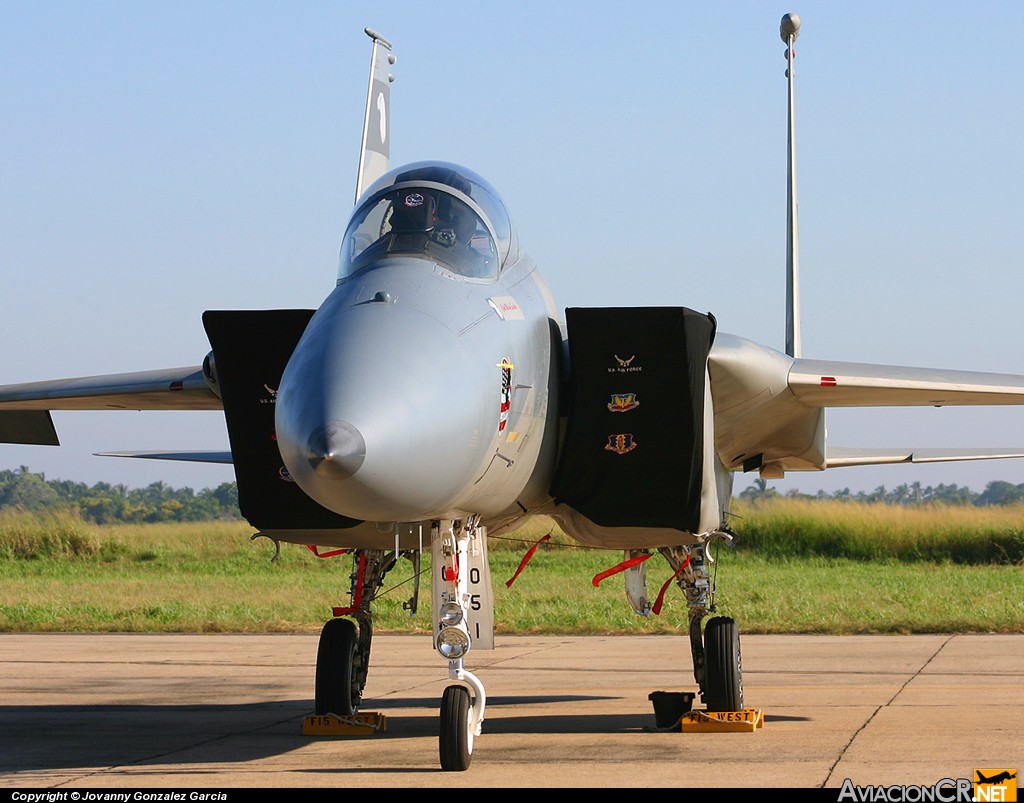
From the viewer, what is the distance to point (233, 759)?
8281mm

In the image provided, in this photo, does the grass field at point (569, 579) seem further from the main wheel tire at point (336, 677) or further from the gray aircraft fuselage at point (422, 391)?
the gray aircraft fuselage at point (422, 391)

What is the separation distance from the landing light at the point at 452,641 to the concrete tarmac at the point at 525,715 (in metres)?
0.65

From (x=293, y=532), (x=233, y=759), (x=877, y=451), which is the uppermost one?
(x=877, y=451)

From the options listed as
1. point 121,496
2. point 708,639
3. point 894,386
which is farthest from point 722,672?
point 121,496

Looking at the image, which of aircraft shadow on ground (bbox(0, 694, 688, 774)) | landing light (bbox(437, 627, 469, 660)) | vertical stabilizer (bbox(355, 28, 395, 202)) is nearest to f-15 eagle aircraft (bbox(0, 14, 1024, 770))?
landing light (bbox(437, 627, 469, 660))

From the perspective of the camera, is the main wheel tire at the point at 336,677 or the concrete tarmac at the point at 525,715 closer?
the concrete tarmac at the point at 525,715

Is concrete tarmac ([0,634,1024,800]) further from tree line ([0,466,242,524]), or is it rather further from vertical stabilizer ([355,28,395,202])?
tree line ([0,466,242,524])

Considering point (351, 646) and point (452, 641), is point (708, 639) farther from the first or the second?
point (452, 641)

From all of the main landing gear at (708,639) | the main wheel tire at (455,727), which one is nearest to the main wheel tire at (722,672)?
the main landing gear at (708,639)

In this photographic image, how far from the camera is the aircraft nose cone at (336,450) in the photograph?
18.6 ft

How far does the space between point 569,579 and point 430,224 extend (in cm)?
1764

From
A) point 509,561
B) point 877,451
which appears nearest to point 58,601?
point 509,561

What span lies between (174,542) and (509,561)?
942cm

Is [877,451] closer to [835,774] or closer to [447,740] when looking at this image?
[835,774]
